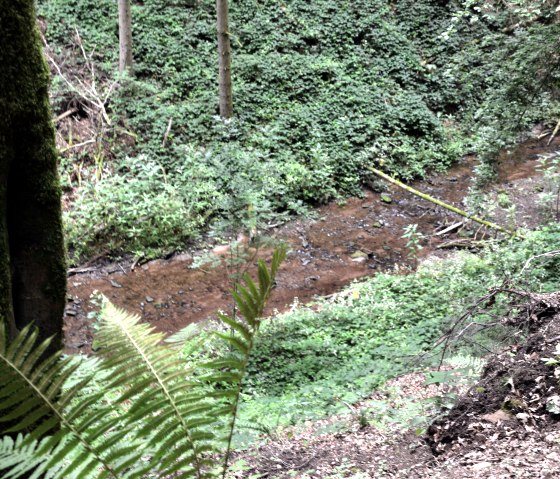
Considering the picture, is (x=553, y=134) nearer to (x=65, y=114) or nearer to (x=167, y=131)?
(x=167, y=131)

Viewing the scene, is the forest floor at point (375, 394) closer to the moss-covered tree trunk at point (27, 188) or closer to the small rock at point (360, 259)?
the small rock at point (360, 259)

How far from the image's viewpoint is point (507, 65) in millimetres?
7863

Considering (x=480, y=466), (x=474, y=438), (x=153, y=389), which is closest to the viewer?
(x=153, y=389)

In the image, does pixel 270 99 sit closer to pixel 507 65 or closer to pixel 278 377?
pixel 507 65

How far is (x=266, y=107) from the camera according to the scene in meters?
15.0

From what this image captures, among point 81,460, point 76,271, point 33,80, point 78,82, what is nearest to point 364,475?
point 81,460

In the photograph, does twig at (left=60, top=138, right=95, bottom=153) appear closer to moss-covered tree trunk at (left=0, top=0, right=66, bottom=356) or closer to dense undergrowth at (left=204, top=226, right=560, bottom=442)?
dense undergrowth at (left=204, top=226, right=560, bottom=442)

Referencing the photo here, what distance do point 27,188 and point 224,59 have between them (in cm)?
1084

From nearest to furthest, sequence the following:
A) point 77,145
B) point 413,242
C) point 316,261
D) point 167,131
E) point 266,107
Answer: point 413,242, point 316,261, point 77,145, point 167,131, point 266,107

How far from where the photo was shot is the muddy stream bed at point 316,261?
9.70 meters

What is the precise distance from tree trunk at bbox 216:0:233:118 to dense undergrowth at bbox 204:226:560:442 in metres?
6.53

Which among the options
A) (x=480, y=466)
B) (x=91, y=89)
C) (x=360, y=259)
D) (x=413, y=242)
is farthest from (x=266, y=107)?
(x=480, y=466)

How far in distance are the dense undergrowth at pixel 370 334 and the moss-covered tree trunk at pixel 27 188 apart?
1619 mm

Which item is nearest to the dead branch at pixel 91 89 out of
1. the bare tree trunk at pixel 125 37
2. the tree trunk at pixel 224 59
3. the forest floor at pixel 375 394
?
the bare tree trunk at pixel 125 37
